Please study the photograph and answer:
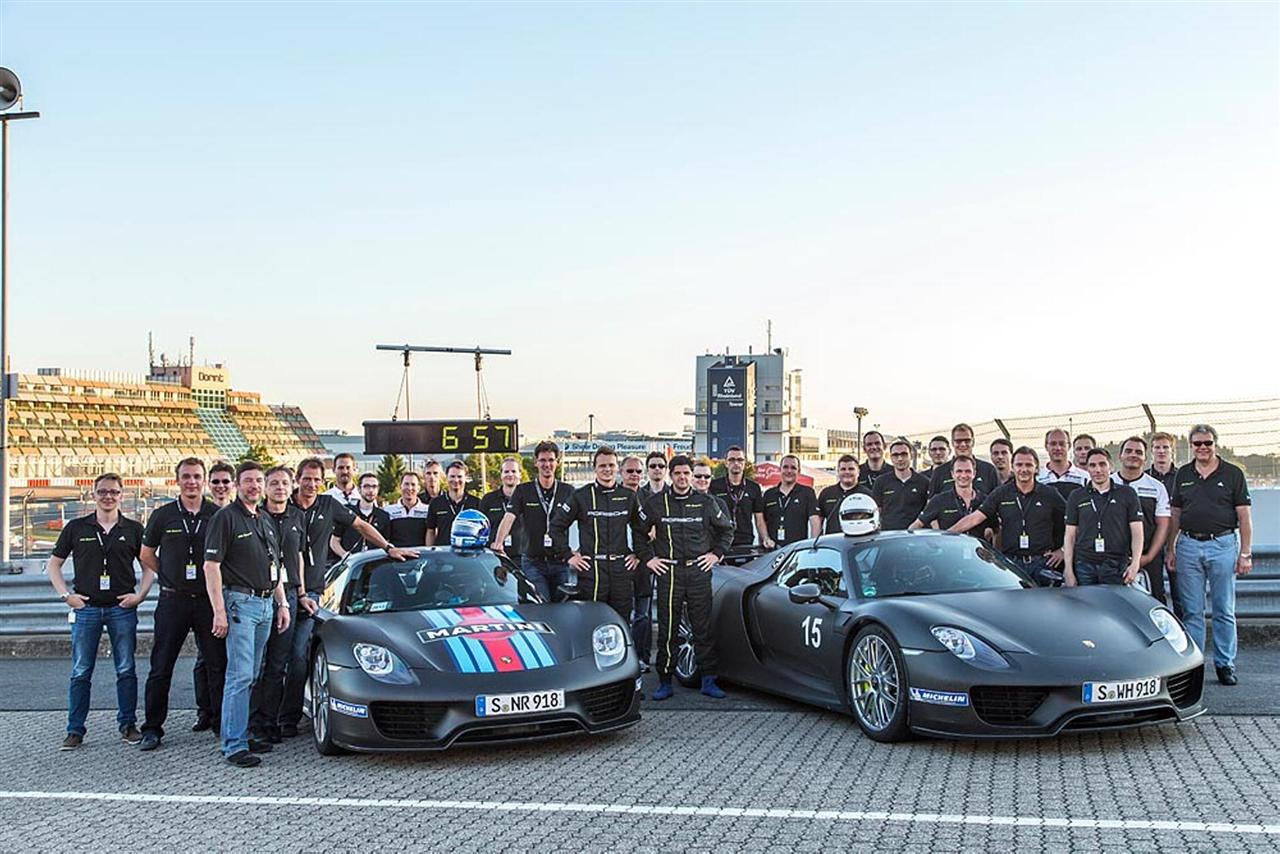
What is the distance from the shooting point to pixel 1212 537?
9453 mm

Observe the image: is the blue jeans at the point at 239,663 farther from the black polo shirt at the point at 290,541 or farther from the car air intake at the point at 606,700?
the car air intake at the point at 606,700

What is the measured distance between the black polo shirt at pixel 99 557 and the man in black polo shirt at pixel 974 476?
641 cm

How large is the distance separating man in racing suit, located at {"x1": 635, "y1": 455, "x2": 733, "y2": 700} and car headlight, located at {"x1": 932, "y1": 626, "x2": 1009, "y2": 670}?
2565 mm

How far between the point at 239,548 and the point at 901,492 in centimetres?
594

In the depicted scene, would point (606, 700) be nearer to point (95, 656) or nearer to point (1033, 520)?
point (95, 656)

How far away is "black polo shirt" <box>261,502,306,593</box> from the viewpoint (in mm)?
8367

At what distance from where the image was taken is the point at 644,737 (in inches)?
313

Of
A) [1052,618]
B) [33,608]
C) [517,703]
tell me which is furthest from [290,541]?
[33,608]

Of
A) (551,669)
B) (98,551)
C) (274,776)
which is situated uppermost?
(98,551)

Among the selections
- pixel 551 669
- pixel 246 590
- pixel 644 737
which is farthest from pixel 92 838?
pixel 644 737

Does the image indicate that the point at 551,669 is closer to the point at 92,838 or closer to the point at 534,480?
the point at 92,838

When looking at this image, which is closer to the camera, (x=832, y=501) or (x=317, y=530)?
(x=317, y=530)

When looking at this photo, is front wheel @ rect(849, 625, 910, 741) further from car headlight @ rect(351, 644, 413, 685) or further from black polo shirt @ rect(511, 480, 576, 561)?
black polo shirt @ rect(511, 480, 576, 561)

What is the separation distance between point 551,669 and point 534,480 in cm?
376
